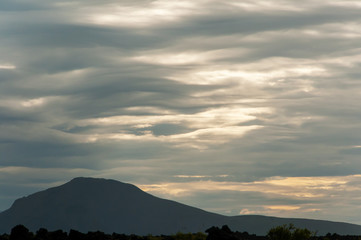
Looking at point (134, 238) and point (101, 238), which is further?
point (134, 238)

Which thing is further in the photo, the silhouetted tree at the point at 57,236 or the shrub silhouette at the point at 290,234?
the shrub silhouette at the point at 290,234

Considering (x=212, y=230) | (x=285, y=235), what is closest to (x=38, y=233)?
(x=212, y=230)

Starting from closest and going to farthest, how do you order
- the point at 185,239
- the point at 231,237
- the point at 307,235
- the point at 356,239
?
the point at 231,237 < the point at 185,239 < the point at 307,235 < the point at 356,239

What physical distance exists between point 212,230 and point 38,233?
29.7m

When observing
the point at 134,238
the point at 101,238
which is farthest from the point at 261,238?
the point at 101,238

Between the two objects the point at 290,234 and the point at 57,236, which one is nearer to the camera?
the point at 57,236

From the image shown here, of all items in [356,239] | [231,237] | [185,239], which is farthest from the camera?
[356,239]

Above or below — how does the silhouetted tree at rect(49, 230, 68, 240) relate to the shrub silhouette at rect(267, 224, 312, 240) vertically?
below

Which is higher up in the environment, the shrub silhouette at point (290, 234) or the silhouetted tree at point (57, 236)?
the shrub silhouette at point (290, 234)

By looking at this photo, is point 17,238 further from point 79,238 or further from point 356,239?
point 356,239

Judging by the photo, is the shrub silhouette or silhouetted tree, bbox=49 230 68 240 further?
the shrub silhouette

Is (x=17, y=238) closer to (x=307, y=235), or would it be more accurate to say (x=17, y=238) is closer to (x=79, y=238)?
(x=79, y=238)

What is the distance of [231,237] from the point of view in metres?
83.5

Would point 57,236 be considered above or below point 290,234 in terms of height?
below
